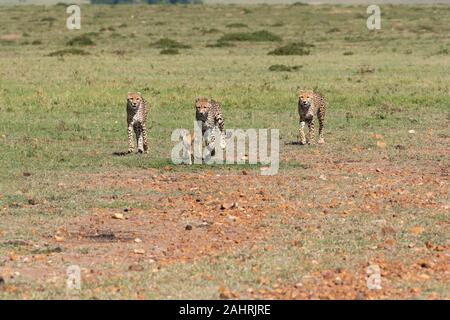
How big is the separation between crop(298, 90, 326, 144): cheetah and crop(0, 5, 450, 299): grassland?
0.42 metres

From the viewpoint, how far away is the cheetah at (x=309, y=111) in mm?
17172

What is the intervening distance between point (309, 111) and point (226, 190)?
4179 millimetres

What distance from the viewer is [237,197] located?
42.5 feet

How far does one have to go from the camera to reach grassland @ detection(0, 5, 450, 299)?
9.09 m

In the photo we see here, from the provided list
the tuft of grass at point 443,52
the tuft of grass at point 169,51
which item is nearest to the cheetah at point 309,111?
the tuft of grass at point 443,52

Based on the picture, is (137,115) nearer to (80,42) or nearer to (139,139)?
(139,139)

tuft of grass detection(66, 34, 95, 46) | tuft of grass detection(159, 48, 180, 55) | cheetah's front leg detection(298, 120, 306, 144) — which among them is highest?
tuft of grass detection(66, 34, 95, 46)

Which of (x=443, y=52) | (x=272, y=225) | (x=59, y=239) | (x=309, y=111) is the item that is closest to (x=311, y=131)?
(x=309, y=111)

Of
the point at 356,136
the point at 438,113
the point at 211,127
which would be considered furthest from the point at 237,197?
the point at 438,113

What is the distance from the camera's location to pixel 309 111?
17.2 metres

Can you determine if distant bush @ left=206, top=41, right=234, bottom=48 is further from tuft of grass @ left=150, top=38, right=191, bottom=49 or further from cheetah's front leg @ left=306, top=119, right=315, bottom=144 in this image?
cheetah's front leg @ left=306, top=119, right=315, bottom=144

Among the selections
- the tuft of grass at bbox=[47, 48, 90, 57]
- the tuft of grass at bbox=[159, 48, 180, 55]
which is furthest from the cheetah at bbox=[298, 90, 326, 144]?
the tuft of grass at bbox=[159, 48, 180, 55]

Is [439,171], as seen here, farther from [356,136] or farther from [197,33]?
[197,33]
